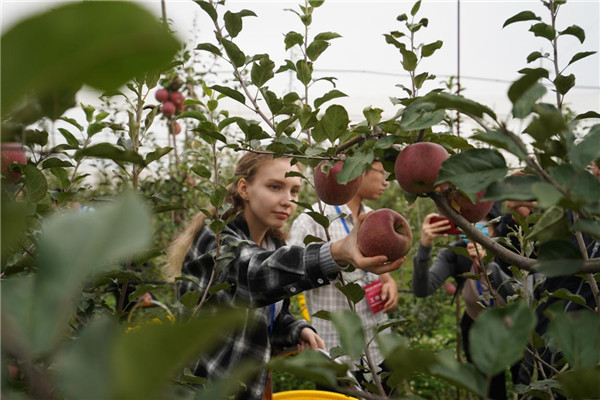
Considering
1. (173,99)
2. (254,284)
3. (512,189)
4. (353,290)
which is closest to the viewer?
Answer: (512,189)

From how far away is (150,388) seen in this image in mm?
→ 212

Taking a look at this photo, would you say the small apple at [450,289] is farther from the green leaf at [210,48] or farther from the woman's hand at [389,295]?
the green leaf at [210,48]

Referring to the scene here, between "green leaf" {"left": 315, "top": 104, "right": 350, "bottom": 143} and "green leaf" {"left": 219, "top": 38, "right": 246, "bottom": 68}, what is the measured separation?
22 cm

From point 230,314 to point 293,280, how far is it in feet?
3.52

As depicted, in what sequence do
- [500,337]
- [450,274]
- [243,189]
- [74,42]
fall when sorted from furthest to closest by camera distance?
1. [450,274]
2. [243,189]
3. [500,337]
4. [74,42]

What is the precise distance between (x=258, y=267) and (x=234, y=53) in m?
0.56

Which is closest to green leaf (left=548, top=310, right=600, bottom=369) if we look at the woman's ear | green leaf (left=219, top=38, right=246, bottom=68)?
green leaf (left=219, top=38, right=246, bottom=68)

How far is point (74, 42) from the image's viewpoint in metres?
0.21

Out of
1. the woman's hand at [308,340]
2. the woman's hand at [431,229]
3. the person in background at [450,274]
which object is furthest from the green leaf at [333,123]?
the person in background at [450,274]

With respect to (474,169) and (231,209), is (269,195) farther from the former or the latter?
(474,169)

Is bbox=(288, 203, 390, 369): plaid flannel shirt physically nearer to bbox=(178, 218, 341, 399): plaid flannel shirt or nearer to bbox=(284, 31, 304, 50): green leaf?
bbox=(178, 218, 341, 399): plaid flannel shirt

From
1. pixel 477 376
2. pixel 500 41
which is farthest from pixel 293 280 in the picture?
pixel 500 41

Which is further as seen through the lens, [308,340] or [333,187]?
[308,340]

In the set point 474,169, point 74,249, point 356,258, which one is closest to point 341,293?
point 356,258
